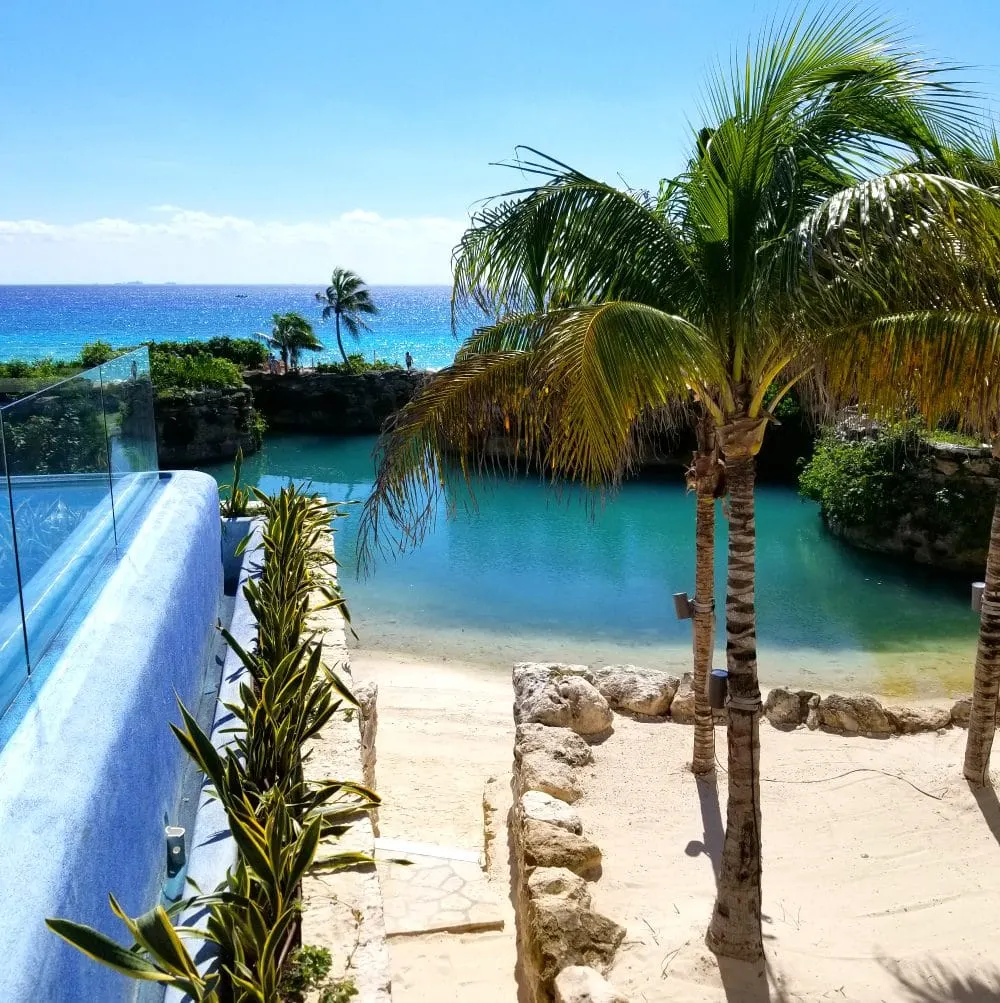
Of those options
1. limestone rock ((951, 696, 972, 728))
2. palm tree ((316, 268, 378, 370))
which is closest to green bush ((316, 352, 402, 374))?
palm tree ((316, 268, 378, 370))

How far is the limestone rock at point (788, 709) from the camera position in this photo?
34.0 feet

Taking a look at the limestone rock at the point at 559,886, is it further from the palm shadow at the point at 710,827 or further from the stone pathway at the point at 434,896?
the palm shadow at the point at 710,827

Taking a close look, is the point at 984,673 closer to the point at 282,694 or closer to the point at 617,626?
the point at 282,694

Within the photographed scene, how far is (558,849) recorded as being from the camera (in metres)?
6.79

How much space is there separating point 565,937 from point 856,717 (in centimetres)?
560

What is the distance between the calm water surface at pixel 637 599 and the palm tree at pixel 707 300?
6515 millimetres

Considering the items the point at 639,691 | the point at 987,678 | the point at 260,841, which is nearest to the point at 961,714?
the point at 987,678

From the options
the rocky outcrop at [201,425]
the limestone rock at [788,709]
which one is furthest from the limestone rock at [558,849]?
A: the rocky outcrop at [201,425]

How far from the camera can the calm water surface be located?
15586mm

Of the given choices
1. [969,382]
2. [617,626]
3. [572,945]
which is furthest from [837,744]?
[617,626]

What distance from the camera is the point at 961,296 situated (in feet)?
16.0

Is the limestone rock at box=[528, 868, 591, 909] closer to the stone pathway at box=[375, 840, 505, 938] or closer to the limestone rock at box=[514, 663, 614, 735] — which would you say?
the stone pathway at box=[375, 840, 505, 938]

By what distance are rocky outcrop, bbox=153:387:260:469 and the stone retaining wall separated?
25.3 meters

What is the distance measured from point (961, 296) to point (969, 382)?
0.51 m
